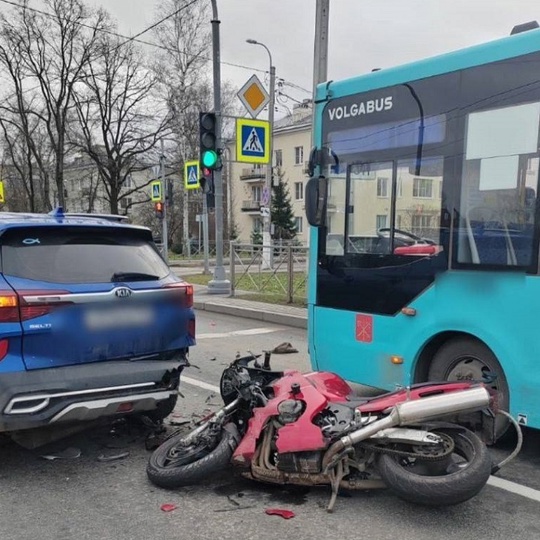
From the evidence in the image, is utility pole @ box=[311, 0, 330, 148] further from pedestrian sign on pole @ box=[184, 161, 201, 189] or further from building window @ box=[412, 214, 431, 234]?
building window @ box=[412, 214, 431, 234]

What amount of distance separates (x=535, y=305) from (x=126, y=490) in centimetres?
302

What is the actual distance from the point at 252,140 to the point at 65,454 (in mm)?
10241


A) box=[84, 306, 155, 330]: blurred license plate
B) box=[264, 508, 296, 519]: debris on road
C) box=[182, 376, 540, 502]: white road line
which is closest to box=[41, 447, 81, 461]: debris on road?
box=[84, 306, 155, 330]: blurred license plate

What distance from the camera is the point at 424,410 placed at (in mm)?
3459

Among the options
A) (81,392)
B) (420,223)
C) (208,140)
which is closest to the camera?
(81,392)

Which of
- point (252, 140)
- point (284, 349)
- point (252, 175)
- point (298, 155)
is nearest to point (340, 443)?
point (284, 349)

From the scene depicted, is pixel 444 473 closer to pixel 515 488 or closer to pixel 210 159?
pixel 515 488

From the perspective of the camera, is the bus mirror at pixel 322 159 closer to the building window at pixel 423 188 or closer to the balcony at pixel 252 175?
the building window at pixel 423 188

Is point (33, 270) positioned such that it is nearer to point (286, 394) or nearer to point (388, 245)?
point (286, 394)

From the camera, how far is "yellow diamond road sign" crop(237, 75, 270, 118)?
13.5 m

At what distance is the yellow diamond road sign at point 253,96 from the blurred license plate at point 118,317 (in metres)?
9.91

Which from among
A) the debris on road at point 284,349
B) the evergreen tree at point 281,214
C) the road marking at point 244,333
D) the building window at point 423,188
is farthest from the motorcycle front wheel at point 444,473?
the evergreen tree at point 281,214

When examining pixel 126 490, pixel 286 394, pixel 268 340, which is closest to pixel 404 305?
pixel 286 394

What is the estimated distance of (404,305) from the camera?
4918 millimetres
